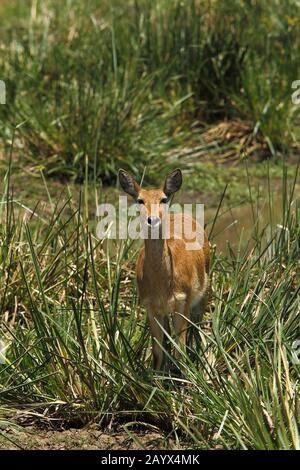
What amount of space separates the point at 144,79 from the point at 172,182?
17.2ft

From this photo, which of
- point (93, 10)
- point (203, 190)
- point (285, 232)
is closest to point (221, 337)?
point (285, 232)

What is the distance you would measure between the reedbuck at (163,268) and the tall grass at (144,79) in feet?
12.8

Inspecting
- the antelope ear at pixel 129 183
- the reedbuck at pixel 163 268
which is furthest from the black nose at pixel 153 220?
the antelope ear at pixel 129 183

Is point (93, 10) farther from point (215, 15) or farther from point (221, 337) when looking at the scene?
point (221, 337)

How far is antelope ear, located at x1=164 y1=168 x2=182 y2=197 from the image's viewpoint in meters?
5.98

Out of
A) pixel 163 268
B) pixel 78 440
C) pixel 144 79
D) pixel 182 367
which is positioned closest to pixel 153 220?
pixel 163 268

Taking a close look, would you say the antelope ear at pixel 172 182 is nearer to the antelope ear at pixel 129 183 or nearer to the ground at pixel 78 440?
the antelope ear at pixel 129 183

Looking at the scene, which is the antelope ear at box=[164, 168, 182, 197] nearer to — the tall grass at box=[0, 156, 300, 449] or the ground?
the tall grass at box=[0, 156, 300, 449]

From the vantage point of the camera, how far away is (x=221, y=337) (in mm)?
6164

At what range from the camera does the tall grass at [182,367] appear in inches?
214

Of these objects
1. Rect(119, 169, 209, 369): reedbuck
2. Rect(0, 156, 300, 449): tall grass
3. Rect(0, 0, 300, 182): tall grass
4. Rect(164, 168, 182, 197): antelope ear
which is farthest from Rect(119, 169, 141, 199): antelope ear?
Rect(0, 0, 300, 182): tall grass

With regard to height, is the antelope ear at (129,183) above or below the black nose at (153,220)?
above
